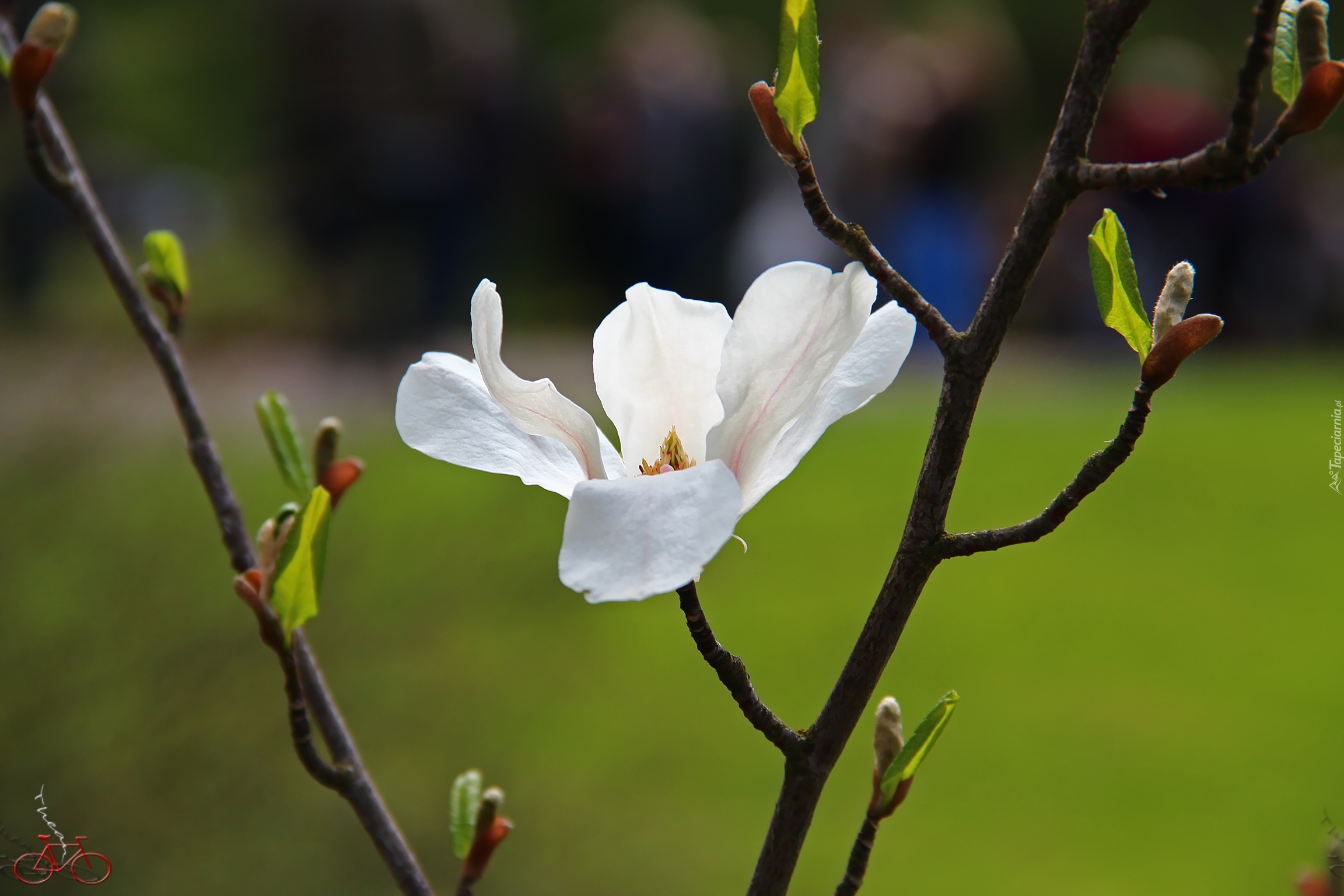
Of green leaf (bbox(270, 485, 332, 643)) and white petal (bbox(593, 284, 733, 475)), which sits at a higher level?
white petal (bbox(593, 284, 733, 475))

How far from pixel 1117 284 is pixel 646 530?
289mm

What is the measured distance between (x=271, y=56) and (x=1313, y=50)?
11.3m

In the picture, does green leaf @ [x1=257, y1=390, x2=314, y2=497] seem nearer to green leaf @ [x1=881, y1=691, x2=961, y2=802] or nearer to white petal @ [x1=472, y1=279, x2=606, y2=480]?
white petal @ [x1=472, y1=279, x2=606, y2=480]

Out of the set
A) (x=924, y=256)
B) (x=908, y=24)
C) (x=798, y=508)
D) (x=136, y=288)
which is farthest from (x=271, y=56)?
(x=136, y=288)

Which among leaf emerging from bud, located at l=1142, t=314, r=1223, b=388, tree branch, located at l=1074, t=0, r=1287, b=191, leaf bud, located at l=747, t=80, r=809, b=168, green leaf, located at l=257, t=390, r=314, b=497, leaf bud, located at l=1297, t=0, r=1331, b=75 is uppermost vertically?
leaf bud, located at l=1297, t=0, r=1331, b=75

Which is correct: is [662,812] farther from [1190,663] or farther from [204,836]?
[1190,663]

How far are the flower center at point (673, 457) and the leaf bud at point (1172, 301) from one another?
0.83 feet

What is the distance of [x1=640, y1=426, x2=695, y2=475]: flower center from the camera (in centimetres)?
69

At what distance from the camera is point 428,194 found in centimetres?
576

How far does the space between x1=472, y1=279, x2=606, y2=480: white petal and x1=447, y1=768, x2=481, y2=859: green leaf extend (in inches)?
11.3

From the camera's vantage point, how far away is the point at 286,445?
2.81 ft

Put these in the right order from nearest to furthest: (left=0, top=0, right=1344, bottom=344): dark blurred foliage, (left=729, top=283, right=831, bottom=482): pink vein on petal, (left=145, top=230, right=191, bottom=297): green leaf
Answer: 1. (left=729, top=283, right=831, bottom=482): pink vein on petal
2. (left=145, top=230, right=191, bottom=297): green leaf
3. (left=0, top=0, right=1344, bottom=344): dark blurred foliage

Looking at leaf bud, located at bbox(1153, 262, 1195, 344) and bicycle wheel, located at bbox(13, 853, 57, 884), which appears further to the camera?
bicycle wheel, located at bbox(13, 853, 57, 884)

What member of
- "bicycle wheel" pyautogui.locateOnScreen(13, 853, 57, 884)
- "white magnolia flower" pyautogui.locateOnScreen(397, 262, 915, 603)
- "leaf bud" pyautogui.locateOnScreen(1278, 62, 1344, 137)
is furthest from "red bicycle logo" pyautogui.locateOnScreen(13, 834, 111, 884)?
"leaf bud" pyautogui.locateOnScreen(1278, 62, 1344, 137)
